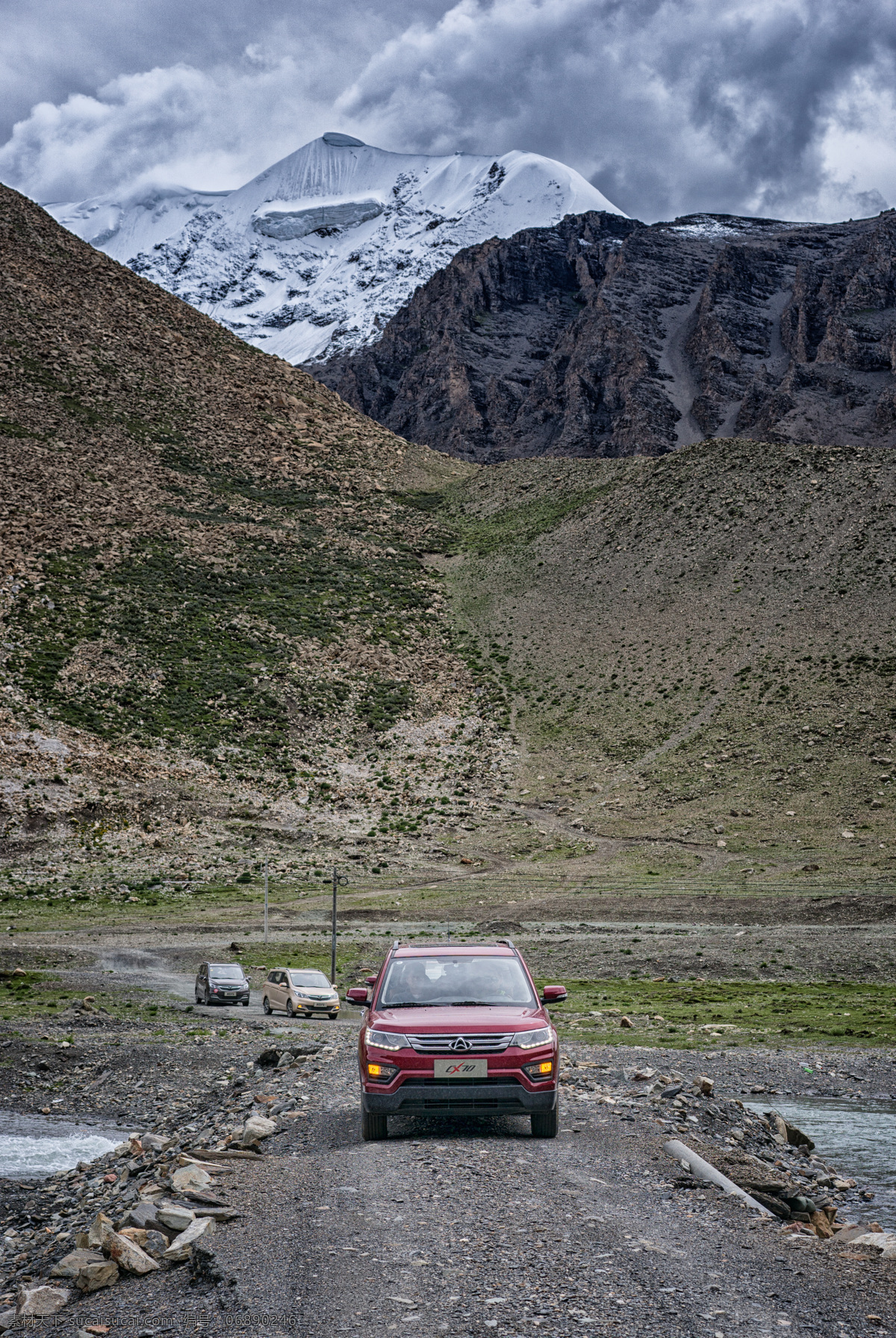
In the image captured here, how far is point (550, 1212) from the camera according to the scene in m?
9.39

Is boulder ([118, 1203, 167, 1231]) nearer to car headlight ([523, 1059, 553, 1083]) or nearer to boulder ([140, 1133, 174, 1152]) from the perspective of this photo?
car headlight ([523, 1059, 553, 1083])

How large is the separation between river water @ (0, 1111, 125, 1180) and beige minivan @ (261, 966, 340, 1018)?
1090cm

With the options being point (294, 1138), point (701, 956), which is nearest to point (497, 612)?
point (701, 956)

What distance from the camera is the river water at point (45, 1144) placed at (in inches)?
621

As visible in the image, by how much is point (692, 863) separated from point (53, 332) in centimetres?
8046

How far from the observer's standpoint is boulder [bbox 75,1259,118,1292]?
342 inches

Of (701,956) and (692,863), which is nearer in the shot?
(701,956)

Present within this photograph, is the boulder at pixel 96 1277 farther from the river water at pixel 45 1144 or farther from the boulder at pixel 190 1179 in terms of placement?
the river water at pixel 45 1144

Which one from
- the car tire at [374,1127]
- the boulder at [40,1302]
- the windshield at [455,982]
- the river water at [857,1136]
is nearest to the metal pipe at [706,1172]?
the windshield at [455,982]

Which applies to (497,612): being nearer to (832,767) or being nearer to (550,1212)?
(832,767)

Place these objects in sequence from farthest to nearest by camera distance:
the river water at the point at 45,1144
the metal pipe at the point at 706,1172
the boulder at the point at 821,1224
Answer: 1. the river water at the point at 45,1144
2. the metal pipe at the point at 706,1172
3. the boulder at the point at 821,1224

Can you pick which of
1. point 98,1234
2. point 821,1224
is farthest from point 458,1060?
point 98,1234

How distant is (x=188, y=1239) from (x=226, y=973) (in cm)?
2343

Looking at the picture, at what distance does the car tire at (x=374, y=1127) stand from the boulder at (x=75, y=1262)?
3.39 m
